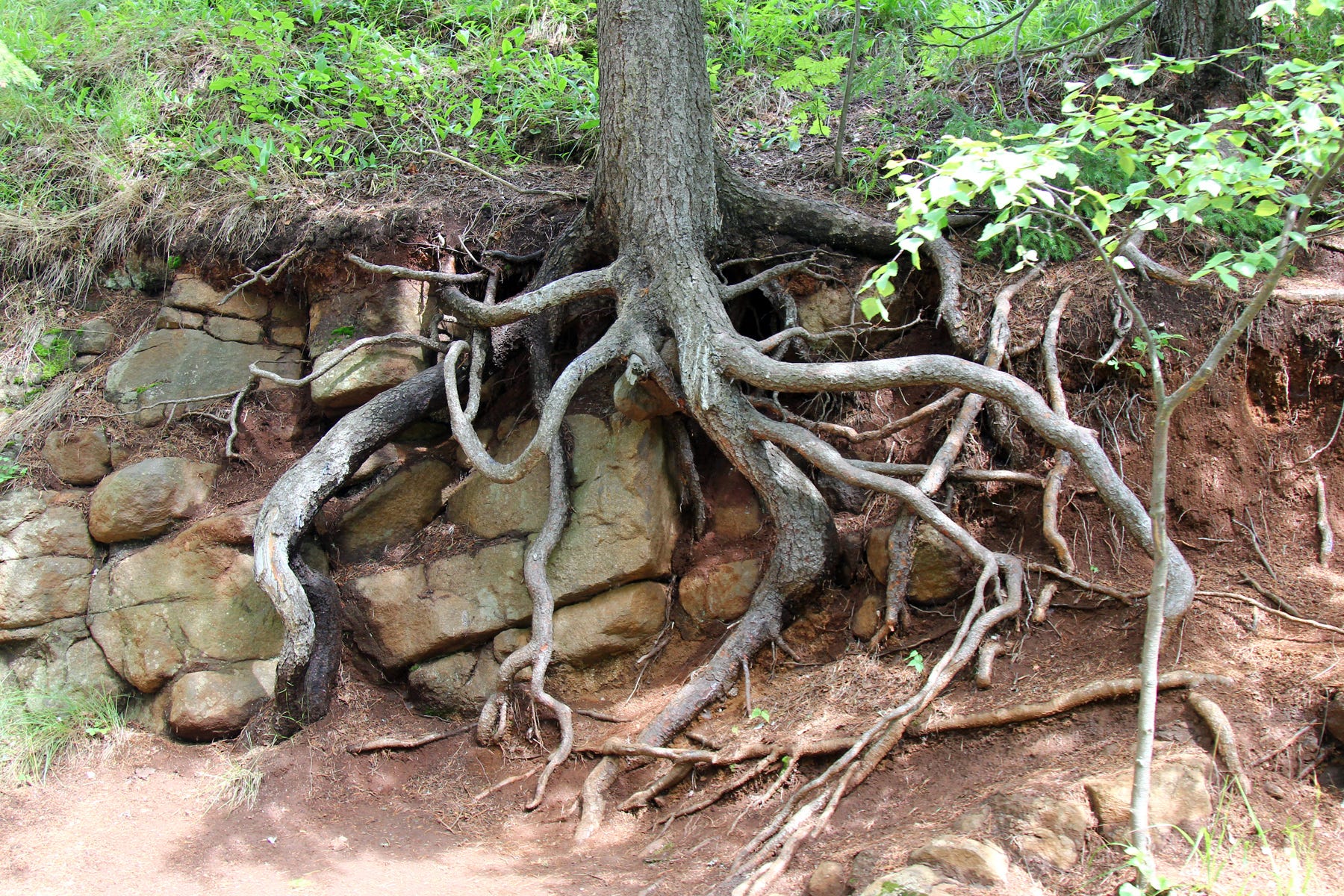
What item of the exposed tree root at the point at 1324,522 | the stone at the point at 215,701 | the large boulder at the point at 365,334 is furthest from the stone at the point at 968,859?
the large boulder at the point at 365,334

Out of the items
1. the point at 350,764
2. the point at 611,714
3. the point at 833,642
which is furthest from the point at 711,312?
the point at 350,764

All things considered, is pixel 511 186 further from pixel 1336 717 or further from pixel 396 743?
pixel 1336 717

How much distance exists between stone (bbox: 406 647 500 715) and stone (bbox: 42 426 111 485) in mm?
2732

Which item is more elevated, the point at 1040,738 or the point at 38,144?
the point at 38,144

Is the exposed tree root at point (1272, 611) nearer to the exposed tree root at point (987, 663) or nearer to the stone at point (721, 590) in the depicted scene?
the exposed tree root at point (987, 663)

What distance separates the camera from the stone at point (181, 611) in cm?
527

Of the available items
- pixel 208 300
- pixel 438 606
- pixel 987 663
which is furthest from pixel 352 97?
pixel 987 663

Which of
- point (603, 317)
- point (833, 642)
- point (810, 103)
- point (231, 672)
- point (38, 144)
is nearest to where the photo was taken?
point (833, 642)

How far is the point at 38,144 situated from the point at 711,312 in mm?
5933

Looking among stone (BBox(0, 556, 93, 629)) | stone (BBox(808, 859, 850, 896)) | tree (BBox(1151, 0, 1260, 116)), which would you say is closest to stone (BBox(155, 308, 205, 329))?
stone (BBox(0, 556, 93, 629))

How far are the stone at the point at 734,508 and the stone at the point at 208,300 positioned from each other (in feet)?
11.9

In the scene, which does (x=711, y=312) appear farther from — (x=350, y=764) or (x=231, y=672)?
(x=231, y=672)

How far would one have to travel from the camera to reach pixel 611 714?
4.75m

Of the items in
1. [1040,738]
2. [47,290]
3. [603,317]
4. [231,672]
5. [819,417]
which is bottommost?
[231,672]
